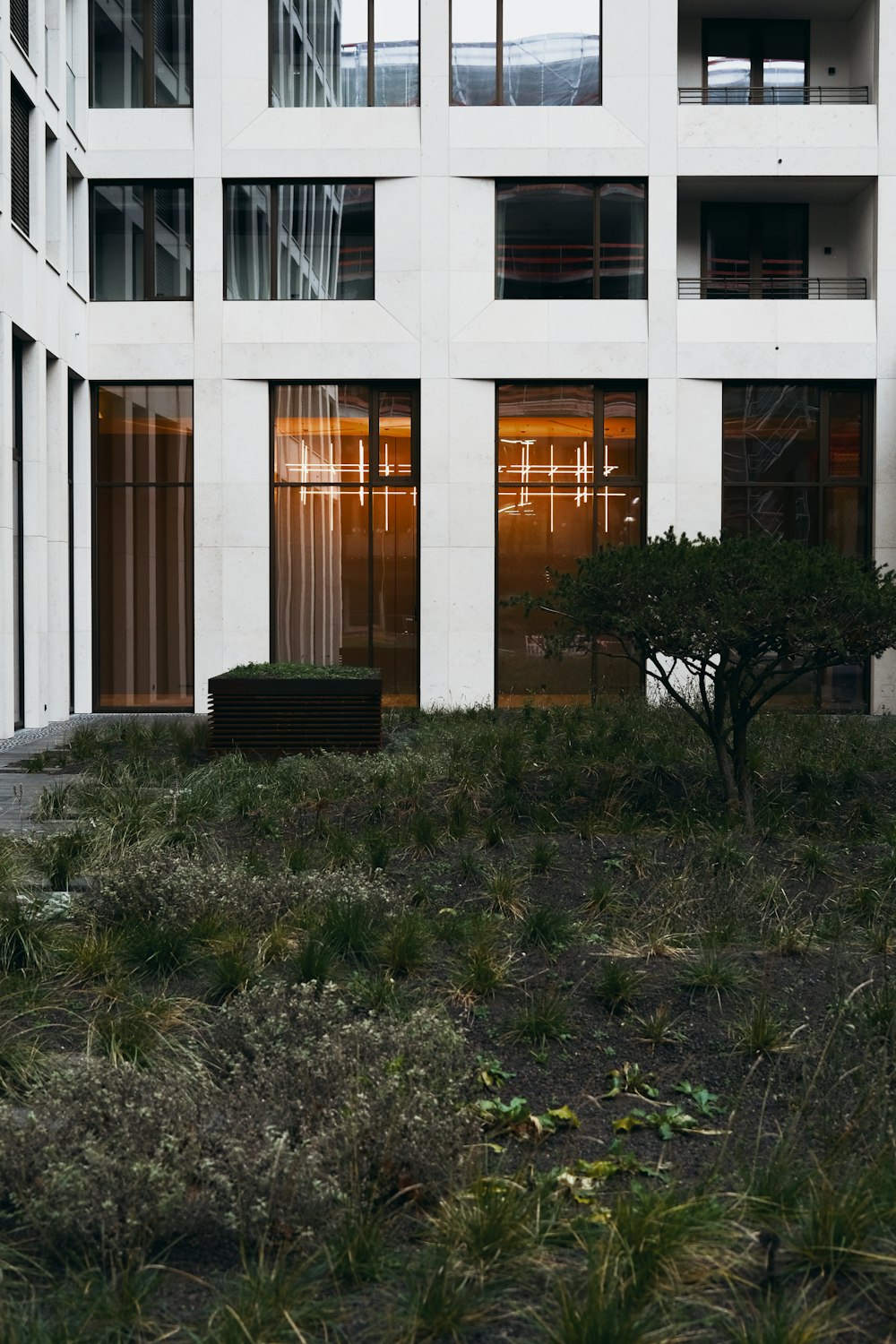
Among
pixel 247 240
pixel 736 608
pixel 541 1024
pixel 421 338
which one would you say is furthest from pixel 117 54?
pixel 541 1024

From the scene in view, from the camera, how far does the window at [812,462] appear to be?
22.0 metres

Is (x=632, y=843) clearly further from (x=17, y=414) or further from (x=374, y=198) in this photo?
(x=374, y=198)

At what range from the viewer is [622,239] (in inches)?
856

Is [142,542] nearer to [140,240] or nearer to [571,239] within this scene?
[140,240]

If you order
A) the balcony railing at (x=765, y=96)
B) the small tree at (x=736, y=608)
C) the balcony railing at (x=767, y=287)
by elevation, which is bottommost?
the small tree at (x=736, y=608)

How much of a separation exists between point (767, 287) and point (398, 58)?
6.82 meters

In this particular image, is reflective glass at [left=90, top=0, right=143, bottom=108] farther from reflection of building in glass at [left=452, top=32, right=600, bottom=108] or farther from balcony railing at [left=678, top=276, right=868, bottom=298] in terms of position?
balcony railing at [left=678, top=276, right=868, bottom=298]

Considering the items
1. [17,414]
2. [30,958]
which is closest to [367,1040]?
[30,958]

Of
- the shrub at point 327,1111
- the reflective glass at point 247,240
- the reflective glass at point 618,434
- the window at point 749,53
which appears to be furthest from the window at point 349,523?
the shrub at point 327,1111

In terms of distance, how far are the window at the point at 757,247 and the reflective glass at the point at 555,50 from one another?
2888mm

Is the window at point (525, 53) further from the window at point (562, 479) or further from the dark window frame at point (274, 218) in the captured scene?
the window at point (562, 479)

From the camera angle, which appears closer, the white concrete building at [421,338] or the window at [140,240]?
the white concrete building at [421,338]

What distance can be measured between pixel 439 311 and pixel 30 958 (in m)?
16.6

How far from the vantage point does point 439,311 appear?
70.7 feet
